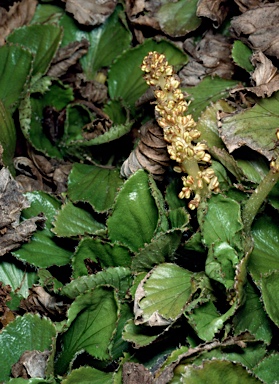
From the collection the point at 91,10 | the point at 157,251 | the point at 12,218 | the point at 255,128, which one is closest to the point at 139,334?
the point at 157,251

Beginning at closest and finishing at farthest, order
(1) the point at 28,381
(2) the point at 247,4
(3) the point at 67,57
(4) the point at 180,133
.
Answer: (1) the point at 28,381 → (4) the point at 180,133 → (2) the point at 247,4 → (3) the point at 67,57

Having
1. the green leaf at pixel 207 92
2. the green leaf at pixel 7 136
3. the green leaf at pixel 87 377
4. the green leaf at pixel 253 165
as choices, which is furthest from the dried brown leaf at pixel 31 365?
the green leaf at pixel 207 92

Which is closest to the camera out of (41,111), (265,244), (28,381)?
(28,381)

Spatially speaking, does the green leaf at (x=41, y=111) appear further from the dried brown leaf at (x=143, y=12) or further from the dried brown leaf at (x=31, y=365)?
the dried brown leaf at (x=31, y=365)

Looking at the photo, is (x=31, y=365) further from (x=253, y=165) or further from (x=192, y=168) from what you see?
(x=253, y=165)

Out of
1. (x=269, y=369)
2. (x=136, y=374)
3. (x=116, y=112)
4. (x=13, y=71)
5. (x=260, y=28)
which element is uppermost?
(x=13, y=71)

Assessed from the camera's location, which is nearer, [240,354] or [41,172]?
[240,354]

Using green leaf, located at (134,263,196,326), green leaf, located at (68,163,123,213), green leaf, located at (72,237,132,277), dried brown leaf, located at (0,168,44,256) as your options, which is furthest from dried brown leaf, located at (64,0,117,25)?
green leaf, located at (134,263,196,326)
